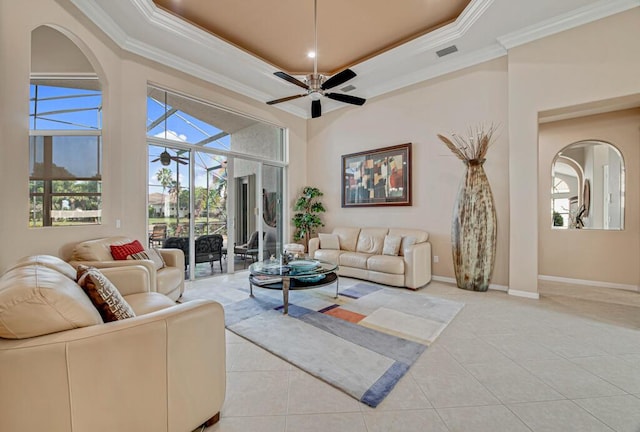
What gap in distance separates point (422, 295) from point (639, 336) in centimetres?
205

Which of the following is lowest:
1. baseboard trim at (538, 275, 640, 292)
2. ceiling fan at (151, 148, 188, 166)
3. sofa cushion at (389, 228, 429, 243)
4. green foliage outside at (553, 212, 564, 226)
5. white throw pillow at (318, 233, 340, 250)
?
baseboard trim at (538, 275, 640, 292)

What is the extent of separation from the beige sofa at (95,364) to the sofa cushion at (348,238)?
4.01 m

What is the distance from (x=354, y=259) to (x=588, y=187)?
4241mm

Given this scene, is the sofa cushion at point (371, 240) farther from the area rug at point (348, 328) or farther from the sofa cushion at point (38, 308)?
the sofa cushion at point (38, 308)

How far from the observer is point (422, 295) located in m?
3.88

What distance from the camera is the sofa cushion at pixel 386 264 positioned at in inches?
165

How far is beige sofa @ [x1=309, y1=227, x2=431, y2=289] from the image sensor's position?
4.18 metres

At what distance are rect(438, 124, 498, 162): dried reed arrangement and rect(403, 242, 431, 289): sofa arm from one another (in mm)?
1586

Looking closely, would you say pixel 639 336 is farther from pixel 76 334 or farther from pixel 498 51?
pixel 76 334

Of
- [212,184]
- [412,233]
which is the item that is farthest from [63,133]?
[412,233]

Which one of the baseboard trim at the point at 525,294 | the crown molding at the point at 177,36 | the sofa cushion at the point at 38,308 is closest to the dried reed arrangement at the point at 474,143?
the baseboard trim at the point at 525,294

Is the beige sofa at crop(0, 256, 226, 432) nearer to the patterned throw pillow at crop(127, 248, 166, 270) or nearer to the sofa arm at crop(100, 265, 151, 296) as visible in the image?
the sofa arm at crop(100, 265, 151, 296)

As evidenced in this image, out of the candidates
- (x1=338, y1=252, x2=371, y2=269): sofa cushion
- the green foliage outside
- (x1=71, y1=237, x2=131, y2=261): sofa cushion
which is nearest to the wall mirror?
the green foliage outside

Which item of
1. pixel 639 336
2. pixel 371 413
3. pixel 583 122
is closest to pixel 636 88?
pixel 583 122
